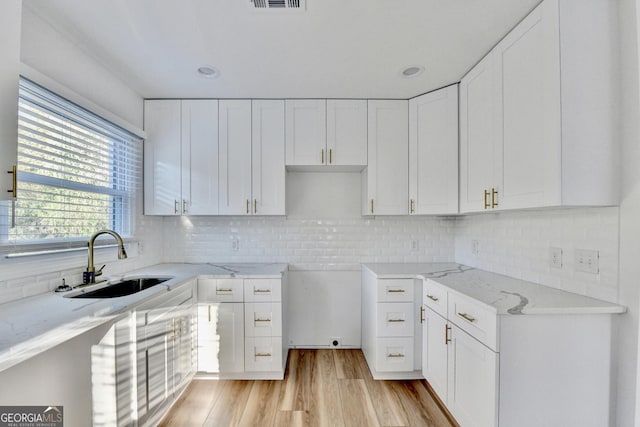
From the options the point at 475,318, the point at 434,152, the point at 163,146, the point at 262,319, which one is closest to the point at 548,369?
the point at 475,318

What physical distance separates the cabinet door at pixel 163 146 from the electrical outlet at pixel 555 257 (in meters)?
2.91

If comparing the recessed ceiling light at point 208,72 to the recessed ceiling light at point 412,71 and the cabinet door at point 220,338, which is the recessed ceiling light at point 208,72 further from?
the cabinet door at point 220,338

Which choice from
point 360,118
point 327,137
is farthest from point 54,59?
point 360,118

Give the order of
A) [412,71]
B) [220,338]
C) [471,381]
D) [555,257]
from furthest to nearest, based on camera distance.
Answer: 1. [220,338]
2. [412,71]
3. [555,257]
4. [471,381]

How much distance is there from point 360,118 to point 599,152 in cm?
173

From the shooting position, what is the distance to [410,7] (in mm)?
1525

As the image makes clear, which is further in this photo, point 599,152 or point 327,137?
point 327,137

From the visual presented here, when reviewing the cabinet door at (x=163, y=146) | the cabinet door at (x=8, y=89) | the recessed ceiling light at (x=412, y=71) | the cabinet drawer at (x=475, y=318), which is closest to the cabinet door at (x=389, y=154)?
the recessed ceiling light at (x=412, y=71)

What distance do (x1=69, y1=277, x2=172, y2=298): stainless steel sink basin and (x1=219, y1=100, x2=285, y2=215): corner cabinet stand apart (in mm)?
827

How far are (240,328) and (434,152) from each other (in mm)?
2247

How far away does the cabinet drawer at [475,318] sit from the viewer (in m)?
1.43

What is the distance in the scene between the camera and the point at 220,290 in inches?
93.4

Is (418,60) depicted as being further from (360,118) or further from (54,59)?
(54,59)

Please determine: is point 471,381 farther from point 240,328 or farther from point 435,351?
point 240,328
